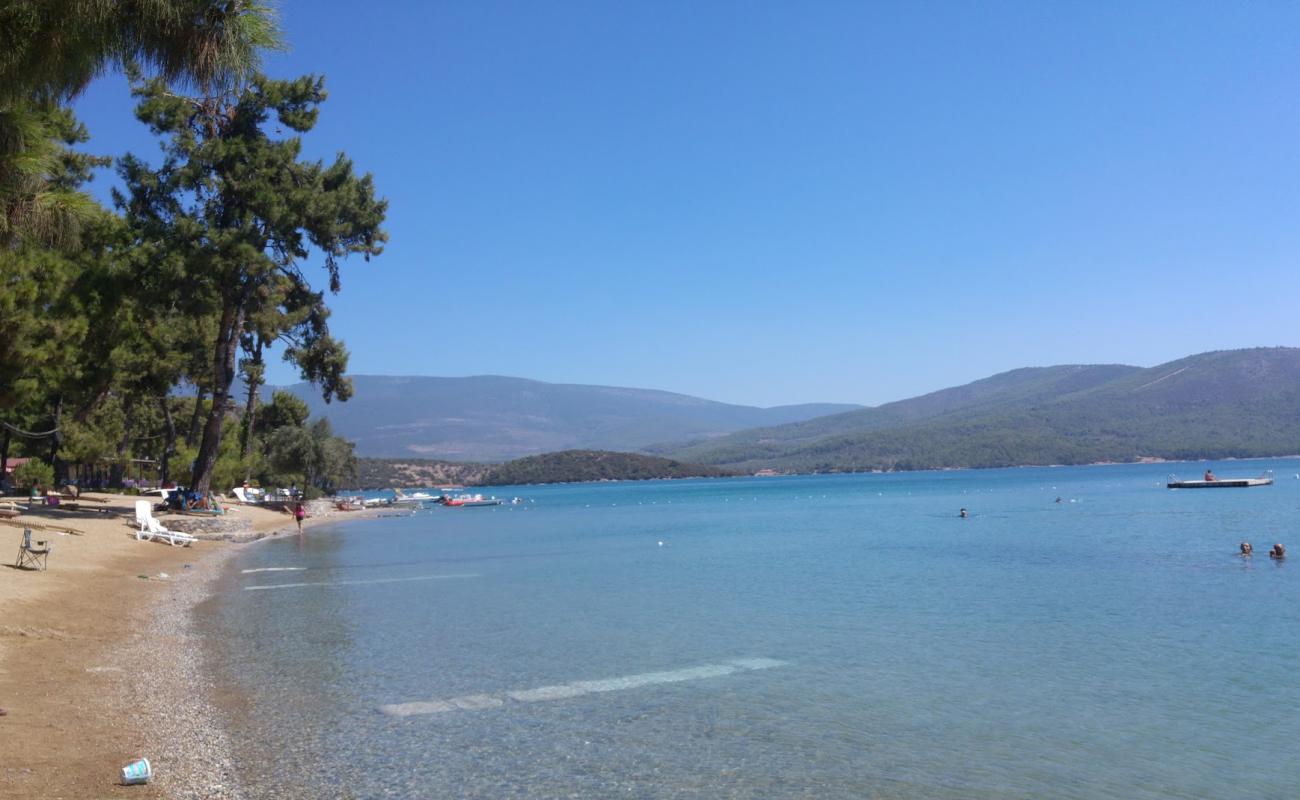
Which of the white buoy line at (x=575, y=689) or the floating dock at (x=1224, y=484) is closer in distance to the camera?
the white buoy line at (x=575, y=689)

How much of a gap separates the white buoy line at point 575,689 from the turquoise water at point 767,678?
0.19 feet

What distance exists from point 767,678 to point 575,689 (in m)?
2.61

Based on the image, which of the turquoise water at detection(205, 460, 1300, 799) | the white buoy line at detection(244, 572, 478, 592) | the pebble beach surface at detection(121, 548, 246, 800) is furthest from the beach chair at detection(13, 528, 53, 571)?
the white buoy line at detection(244, 572, 478, 592)

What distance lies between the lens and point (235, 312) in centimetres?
3509

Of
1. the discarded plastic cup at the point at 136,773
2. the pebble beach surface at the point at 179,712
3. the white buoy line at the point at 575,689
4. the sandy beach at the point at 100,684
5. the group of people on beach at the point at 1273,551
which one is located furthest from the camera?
the group of people on beach at the point at 1273,551

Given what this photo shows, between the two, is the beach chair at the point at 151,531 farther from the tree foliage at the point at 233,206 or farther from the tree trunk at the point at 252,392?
the tree trunk at the point at 252,392

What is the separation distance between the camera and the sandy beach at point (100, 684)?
309 inches

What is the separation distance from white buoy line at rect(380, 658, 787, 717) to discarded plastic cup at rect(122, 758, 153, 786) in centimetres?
Answer: 324

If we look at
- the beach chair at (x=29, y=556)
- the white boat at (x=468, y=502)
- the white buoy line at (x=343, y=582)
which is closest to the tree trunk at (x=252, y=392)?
the white buoy line at (x=343, y=582)

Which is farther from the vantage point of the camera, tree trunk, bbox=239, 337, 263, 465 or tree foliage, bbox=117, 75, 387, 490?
tree trunk, bbox=239, 337, 263, 465

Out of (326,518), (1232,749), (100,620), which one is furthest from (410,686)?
(326,518)

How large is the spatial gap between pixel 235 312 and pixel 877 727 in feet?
102

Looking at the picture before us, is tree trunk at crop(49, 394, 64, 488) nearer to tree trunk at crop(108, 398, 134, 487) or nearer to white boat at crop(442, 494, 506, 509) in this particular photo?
tree trunk at crop(108, 398, 134, 487)

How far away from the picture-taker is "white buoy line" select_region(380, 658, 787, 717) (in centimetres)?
1112
